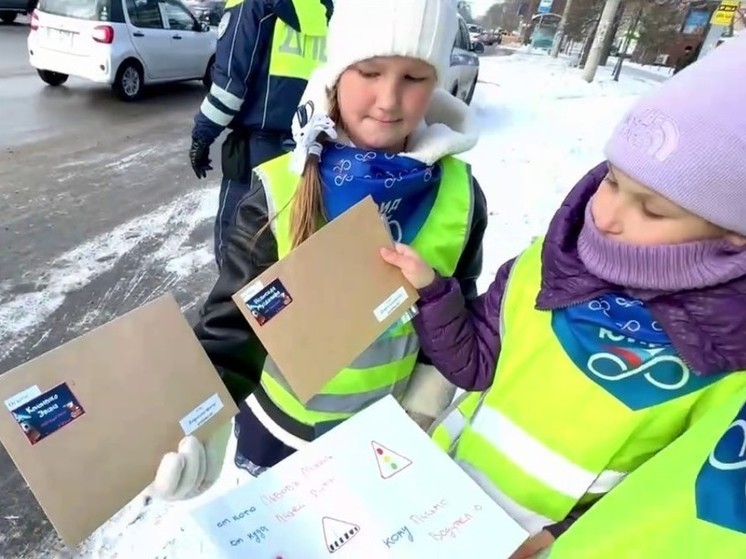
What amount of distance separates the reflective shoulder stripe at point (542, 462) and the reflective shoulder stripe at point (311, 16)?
74.5 inches

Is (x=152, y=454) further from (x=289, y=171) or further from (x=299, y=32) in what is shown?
(x=299, y=32)

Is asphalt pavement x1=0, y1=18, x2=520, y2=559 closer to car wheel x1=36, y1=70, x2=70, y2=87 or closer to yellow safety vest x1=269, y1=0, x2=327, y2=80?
car wheel x1=36, y1=70, x2=70, y2=87

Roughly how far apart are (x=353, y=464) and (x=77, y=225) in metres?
3.60

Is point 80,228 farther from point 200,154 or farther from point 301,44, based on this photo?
point 301,44

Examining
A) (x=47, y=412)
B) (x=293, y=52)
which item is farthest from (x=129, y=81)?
(x=47, y=412)

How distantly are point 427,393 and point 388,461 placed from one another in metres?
0.43

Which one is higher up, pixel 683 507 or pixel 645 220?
pixel 645 220

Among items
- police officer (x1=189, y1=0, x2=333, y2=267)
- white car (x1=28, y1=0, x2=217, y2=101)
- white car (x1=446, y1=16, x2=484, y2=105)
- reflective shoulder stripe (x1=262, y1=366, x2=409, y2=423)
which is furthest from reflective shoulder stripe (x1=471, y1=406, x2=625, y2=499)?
white car (x1=28, y1=0, x2=217, y2=101)

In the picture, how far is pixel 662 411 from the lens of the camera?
2.81 feet

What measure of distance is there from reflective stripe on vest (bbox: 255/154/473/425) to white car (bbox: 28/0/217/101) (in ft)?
22.9

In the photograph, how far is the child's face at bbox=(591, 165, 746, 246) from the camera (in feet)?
2.77

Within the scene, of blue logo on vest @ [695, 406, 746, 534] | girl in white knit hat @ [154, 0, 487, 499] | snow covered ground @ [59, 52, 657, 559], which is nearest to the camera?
blue logo on vest @ [695, 406, 746, 534]

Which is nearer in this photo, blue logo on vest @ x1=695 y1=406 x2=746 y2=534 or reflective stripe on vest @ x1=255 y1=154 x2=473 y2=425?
blue logo on vest @ x1=695 y1=406 x2=746 y2=534

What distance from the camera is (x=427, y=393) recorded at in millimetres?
1337
